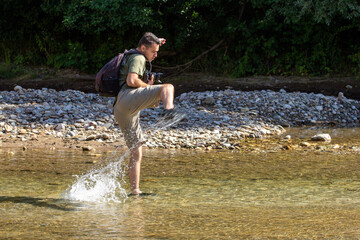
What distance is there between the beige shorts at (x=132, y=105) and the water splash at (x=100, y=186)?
23 cm

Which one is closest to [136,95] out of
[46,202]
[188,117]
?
[46,202]

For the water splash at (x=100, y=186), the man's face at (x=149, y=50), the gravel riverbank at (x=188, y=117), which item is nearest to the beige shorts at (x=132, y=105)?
the man's face at (x=149, y=50)

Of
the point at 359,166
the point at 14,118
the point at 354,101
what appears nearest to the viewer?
the point at 359,166

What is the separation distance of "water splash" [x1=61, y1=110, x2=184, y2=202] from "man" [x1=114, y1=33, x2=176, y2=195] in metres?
0.22

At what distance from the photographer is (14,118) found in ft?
36.6

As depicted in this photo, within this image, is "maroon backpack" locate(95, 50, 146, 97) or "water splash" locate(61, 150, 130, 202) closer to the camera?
"maroon backpack" locate(95, 50, 146, 97)

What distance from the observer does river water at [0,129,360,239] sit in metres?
4.55

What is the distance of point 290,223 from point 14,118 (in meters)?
8.06

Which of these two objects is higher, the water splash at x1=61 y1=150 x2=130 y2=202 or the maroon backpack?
the maroon backpack

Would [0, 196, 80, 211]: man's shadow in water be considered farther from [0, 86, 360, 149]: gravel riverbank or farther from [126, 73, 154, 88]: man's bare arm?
[0, 86, 360, 149]: gravel riverbank

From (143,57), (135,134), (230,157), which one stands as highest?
(143,57)

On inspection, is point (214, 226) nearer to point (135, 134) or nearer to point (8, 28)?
point (135, 134)

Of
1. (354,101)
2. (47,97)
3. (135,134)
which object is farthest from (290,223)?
(354,101)

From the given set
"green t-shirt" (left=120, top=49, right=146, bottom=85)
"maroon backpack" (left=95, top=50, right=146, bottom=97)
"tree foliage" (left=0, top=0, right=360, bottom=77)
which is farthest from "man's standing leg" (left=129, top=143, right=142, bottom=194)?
"tree foliage" (left=0, top=0, right=360, bottom=77)
